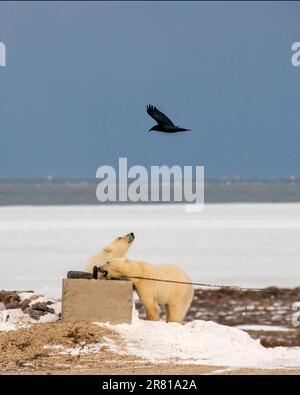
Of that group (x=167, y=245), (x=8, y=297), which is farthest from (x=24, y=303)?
(x=167, y=245)

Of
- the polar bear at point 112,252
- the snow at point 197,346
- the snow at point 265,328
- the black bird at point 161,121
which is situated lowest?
the snow at point 265,328

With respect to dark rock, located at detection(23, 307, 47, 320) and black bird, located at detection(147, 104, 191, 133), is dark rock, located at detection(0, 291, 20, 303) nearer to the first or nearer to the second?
dark rock, located at detection(23, 307, 47, 320)

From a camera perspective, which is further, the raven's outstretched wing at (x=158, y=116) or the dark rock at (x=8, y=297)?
the dark rock at (x=8, y=297)

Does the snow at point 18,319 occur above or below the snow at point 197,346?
above

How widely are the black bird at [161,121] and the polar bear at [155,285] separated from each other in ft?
5.82

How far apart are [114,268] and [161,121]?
1885 mm

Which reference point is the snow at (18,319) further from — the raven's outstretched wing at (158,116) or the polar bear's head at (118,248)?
the raven's outstretched wing at (158,116)

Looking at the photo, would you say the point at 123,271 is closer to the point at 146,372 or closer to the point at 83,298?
the point at 83,298

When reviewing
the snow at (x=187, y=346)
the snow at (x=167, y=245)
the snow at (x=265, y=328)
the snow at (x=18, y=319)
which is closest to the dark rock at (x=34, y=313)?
the snow at (x=18, y=319)

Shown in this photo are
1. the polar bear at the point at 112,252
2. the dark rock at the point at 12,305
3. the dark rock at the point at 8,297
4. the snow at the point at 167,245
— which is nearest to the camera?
the polar bear at the point at 112,252

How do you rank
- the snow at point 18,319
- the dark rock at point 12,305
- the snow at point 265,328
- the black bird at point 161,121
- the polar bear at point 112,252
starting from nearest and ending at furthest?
the black bird at point 161,121, the snow at point 18,319, the polar bear at point 112,252, the dark rock at point 12,305, the snow at point 265,328

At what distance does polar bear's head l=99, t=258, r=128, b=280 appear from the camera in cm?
1517

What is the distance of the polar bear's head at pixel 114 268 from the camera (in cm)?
1517
